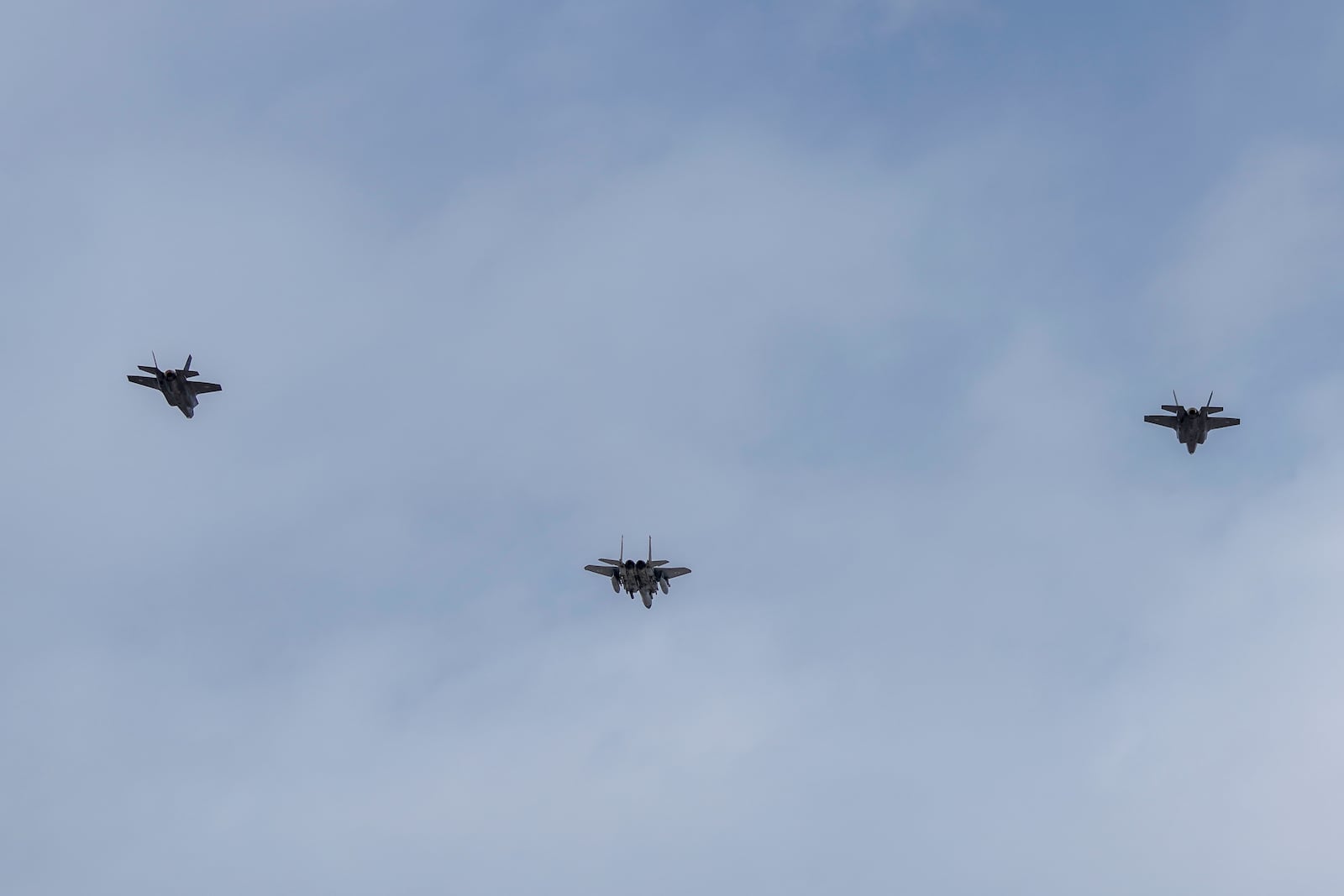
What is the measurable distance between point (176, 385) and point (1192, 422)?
9857cm

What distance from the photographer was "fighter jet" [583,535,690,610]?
504 ft

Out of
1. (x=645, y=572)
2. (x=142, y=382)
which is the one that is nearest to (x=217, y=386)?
(x=142, y=382)

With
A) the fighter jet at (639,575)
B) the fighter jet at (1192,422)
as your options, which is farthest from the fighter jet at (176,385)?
the fighter jet at (1192,422)

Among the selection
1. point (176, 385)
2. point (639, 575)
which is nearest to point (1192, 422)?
point (639, 575)

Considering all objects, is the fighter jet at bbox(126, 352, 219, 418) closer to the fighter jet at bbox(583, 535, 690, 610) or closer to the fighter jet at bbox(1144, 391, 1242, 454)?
the fighter jet at bbox(583, 535, 690, 610)

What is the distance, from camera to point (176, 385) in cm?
15125

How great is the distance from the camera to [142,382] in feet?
497

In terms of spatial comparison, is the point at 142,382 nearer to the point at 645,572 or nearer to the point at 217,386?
the point at 217,386

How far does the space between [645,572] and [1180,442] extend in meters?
55.8

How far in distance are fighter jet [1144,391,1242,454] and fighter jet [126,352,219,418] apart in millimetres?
93550

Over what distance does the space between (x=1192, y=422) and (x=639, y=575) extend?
5598cm

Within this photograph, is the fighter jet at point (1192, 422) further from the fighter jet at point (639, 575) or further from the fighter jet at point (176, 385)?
the fighter jet at point (176, 385)

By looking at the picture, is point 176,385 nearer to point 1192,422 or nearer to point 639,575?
point 639,575

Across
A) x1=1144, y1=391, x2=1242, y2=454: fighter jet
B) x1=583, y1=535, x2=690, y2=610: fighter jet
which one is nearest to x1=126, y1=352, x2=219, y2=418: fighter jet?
x1=583, y1=535, x2=690, y2=610: fighter jet
